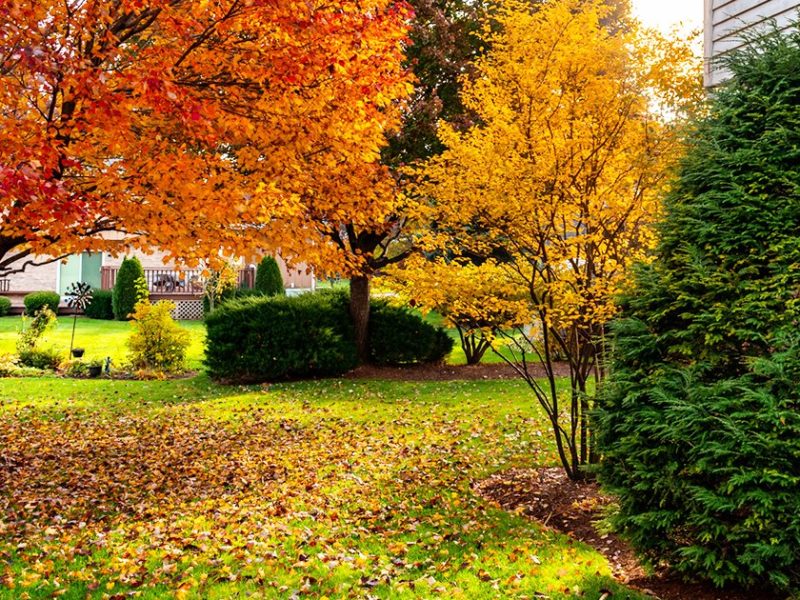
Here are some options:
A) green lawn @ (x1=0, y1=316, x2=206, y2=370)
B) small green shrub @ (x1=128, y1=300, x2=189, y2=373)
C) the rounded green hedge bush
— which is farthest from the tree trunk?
the rounded green hedge bush

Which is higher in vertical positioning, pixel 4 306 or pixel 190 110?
pixel 190 110

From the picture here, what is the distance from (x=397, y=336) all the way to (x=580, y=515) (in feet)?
31.0

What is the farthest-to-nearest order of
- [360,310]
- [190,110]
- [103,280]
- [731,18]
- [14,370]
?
[103,280] → [360,310] → [14,370] → [731,18] → [190,110]

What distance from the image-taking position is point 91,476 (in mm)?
7340

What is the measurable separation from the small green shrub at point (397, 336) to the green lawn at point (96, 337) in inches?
147

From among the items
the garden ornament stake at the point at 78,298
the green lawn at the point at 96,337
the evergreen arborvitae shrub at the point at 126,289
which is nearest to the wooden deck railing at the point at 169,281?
the garden ornament stake at the point at 78,298

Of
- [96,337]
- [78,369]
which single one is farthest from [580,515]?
[96,337]

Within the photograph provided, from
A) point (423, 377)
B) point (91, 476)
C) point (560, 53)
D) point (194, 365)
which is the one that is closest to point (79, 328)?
point (194, 365)

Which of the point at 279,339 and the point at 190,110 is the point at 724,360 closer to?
the point at 190,110

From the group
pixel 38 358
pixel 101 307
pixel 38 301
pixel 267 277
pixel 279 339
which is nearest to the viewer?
pixel 279 339

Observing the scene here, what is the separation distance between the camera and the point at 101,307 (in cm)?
2531

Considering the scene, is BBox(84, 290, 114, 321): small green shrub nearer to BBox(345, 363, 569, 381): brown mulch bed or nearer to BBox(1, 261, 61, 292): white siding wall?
BBox(1, 261, 61, 292): white siding wall

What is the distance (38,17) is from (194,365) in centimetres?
1152

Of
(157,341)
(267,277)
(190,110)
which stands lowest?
(157,341)
